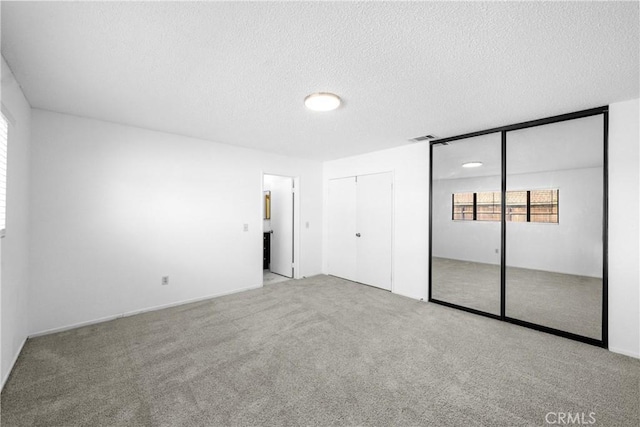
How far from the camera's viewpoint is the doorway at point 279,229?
5.44 meters

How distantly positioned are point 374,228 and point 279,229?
2.13 metres

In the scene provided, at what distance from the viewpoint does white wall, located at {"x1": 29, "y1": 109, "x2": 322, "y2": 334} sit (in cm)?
290

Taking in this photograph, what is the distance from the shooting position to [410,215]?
4.27 m

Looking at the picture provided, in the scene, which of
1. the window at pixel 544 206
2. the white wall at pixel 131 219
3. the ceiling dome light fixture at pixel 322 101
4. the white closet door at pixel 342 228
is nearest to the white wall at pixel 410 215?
the white closet door at pixel 342 228

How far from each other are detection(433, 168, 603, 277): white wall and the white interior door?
111 inches

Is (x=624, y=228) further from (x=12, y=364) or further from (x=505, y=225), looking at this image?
(x=12, y=364)

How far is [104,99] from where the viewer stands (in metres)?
2.59

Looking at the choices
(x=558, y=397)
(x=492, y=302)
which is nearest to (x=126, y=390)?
(x=558, y=397)

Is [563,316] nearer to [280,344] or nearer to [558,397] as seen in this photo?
[558,397]

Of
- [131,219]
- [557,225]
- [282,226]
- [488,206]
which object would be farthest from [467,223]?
[131,219]

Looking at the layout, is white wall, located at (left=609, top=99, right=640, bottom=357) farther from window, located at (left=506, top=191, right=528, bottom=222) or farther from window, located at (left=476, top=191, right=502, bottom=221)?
window, located at (left=476, top=191, right=502, bottom=221)

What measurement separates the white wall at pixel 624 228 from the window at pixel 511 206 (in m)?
0.48

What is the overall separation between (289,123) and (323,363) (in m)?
2.68

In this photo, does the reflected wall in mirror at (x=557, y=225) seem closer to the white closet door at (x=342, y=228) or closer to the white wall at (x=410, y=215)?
the white wall at (x=410, y=215)
